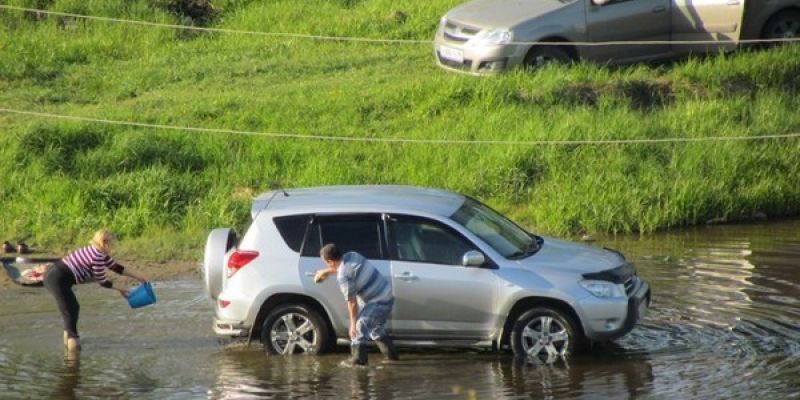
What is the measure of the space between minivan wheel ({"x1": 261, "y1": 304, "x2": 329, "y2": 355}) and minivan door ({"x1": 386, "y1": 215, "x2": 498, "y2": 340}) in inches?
27.3

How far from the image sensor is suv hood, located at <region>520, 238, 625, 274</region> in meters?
13.6

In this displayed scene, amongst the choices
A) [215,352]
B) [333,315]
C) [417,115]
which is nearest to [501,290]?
[333,315]

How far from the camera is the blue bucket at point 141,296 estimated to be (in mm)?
14969

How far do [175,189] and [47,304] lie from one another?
3976 mm

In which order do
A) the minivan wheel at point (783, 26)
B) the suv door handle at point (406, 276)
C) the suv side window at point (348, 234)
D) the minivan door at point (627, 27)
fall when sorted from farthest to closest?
the minivan wheel at point (783, 26) → the minivan door at point (627, 27) → the suv side window at point (348, 234) → the suv door handle at point (406, 276)

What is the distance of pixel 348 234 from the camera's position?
1398 centimetres

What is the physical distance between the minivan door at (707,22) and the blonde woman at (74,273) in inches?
477

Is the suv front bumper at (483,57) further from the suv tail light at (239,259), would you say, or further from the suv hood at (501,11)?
the suv tail light at (239,259)

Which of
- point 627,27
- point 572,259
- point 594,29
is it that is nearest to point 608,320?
point 572,259

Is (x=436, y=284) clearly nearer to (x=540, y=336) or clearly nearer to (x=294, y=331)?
(x=540, y=336)

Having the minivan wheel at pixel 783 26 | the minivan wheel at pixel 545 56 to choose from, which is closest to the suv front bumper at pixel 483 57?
the minivan wheel at pixel 545 56

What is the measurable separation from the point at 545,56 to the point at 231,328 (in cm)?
1067

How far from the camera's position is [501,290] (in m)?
13.5

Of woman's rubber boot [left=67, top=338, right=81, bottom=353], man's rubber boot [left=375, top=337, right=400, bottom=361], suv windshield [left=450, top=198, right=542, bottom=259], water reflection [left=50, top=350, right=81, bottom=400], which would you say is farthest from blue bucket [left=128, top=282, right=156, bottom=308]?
suv windshield [left=450, top=198, right=542, bottom=259]
